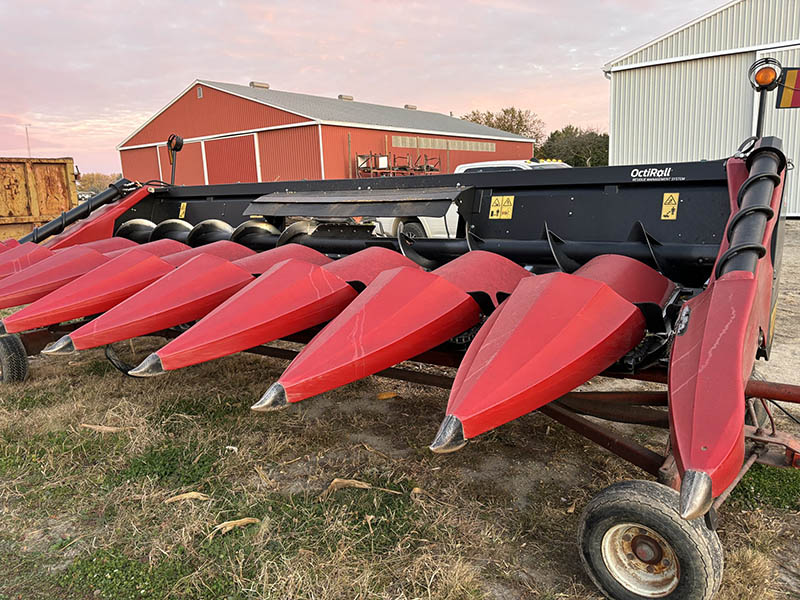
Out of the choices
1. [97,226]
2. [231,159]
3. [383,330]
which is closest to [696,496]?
[383,330]

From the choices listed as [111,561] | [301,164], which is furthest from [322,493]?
[301,164]

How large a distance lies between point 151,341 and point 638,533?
4463mm

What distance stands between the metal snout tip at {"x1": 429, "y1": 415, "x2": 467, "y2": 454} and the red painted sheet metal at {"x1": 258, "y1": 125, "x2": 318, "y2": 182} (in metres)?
20.7

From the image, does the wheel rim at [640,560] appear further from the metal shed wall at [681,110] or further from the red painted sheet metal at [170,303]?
the metal shed wall at [681,110]

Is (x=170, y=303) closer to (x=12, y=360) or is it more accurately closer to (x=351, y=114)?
(x=12, y=360)

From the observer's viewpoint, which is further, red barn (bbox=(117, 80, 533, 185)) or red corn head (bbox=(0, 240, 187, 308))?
red barn (bbox=(117, 80, 533, 185))

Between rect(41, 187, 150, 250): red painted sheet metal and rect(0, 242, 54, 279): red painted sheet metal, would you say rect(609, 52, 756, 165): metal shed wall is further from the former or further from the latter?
rect(0, 242, 54, 279): red painted sheet metal

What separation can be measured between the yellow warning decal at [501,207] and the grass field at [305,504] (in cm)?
119

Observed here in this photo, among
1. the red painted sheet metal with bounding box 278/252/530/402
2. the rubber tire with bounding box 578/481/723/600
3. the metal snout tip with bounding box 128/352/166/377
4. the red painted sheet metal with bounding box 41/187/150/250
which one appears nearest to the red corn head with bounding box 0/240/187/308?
the metal snout tip with bounding box 128/352/166/377

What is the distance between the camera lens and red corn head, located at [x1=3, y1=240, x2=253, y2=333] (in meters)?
2.68

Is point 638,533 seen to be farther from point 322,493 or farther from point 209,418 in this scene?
point 209,418

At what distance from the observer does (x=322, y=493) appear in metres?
2.44

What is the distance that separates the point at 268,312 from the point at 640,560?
149 cm

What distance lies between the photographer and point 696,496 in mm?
1244
